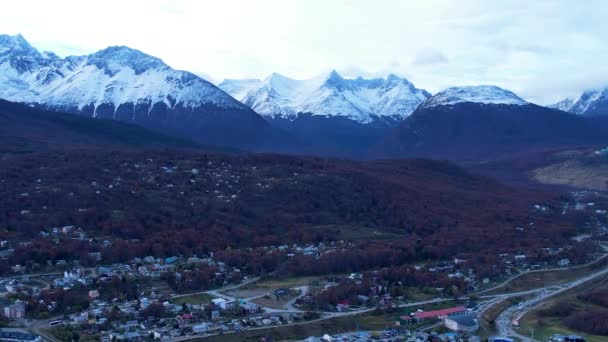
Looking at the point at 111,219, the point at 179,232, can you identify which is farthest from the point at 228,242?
the point at 111,219

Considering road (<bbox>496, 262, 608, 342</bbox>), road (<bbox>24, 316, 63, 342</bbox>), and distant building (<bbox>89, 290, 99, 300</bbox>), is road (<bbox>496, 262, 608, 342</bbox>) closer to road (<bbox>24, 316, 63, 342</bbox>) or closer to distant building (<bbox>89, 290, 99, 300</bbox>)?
distant building (<bbox>89, 290, 99, 300</bbox>)

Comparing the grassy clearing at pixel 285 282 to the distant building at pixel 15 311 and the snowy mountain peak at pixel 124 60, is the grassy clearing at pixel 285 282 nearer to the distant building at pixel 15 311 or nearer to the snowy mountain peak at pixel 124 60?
the distant building at pixel 15 311

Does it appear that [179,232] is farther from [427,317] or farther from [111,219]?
[427,317]

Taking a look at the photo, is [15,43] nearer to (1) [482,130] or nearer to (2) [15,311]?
(1) [482,130]

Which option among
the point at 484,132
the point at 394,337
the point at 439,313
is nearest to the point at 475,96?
the point at 484,132

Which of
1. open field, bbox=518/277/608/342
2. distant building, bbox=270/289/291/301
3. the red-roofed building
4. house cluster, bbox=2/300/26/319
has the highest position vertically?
open field, bbox=518/277/608/342

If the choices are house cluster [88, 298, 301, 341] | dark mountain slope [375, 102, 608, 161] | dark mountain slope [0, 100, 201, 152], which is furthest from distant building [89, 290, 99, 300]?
dark mountain slope [375, 102, 608, 161]

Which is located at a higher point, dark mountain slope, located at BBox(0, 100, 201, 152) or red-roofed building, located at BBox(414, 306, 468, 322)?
dark mountain slope, located at BBox(0, 100, 201, 152)
